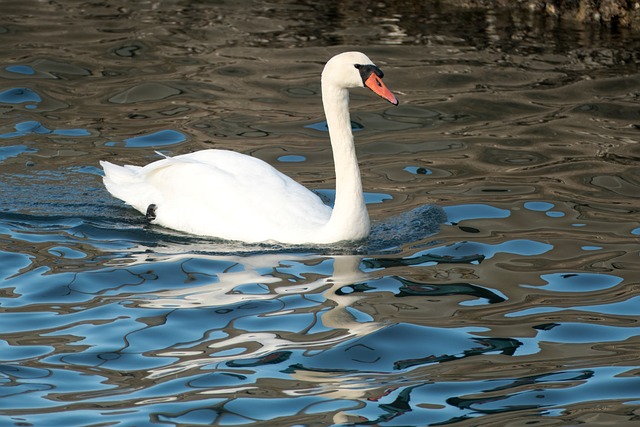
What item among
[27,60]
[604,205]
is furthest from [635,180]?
[27,60]

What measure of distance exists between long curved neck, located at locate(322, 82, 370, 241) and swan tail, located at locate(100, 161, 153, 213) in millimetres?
1715

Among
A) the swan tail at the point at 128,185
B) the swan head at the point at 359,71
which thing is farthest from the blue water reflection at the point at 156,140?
the swan head at the point at 359,71

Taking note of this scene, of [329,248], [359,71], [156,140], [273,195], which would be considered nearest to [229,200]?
[273,195]

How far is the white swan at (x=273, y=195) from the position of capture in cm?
902

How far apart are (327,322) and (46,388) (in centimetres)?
188

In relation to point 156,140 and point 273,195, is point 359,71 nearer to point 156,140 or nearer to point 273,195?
point 273,195

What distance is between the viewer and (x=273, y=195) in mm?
9242

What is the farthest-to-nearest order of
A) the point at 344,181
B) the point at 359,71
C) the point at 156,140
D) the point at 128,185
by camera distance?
1. the point at 156,140
2. the point at 128,185
3. the point at 344,181
4. the point at 359,71

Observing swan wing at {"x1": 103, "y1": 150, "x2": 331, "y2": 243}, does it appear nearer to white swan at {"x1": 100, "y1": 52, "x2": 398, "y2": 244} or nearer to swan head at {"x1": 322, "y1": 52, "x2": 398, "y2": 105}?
white swan at {"x1": 100, "y1": 52, "x2": 398, "y2": 244}

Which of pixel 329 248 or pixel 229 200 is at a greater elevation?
pixel 229 200

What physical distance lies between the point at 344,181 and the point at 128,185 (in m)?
2.15

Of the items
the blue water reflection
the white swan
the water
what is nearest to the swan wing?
the white swan

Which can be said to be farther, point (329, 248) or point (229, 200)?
point (229, 200)

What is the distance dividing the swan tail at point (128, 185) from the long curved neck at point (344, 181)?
1715 mm
